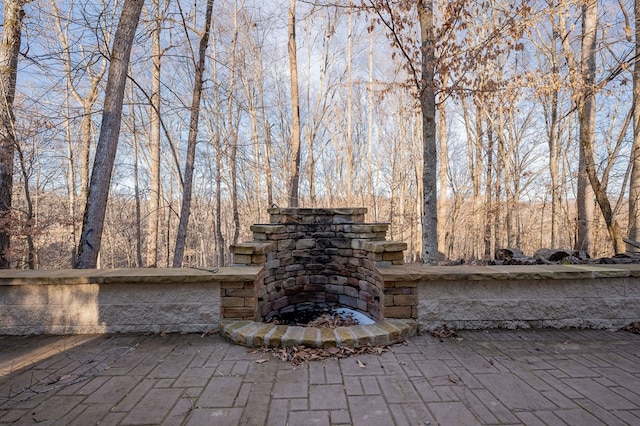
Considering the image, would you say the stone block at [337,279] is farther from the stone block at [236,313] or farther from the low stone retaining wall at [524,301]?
the stone block at [236,313]

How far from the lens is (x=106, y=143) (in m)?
3.75

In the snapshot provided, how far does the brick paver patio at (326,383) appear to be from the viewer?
5.13ft

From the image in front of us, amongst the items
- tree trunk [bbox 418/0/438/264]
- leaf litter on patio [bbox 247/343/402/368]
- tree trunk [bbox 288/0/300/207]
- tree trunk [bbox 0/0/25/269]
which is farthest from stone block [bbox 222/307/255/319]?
tree trunk [bbox 288/0/300/207]

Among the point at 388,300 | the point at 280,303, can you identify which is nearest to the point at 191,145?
the point at 280,303

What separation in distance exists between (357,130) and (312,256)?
11893 millimetres

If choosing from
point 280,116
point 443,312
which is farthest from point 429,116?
point 280,116

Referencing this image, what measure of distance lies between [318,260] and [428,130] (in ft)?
7.49

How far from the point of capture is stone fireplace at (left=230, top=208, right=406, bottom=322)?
9.89 ft

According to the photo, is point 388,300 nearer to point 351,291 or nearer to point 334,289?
point 351,291

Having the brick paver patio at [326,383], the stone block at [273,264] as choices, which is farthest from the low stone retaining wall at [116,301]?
the stone block at [273,264]

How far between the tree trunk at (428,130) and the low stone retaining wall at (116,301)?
2.57 m

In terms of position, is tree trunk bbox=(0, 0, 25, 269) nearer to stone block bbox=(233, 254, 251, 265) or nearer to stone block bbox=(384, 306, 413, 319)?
stone block bbox=(233, 254, 251, 265)

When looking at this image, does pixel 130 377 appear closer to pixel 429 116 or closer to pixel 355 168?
pixel 429 116

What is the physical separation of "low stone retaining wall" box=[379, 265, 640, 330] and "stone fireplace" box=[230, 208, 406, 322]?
1.36 ft
